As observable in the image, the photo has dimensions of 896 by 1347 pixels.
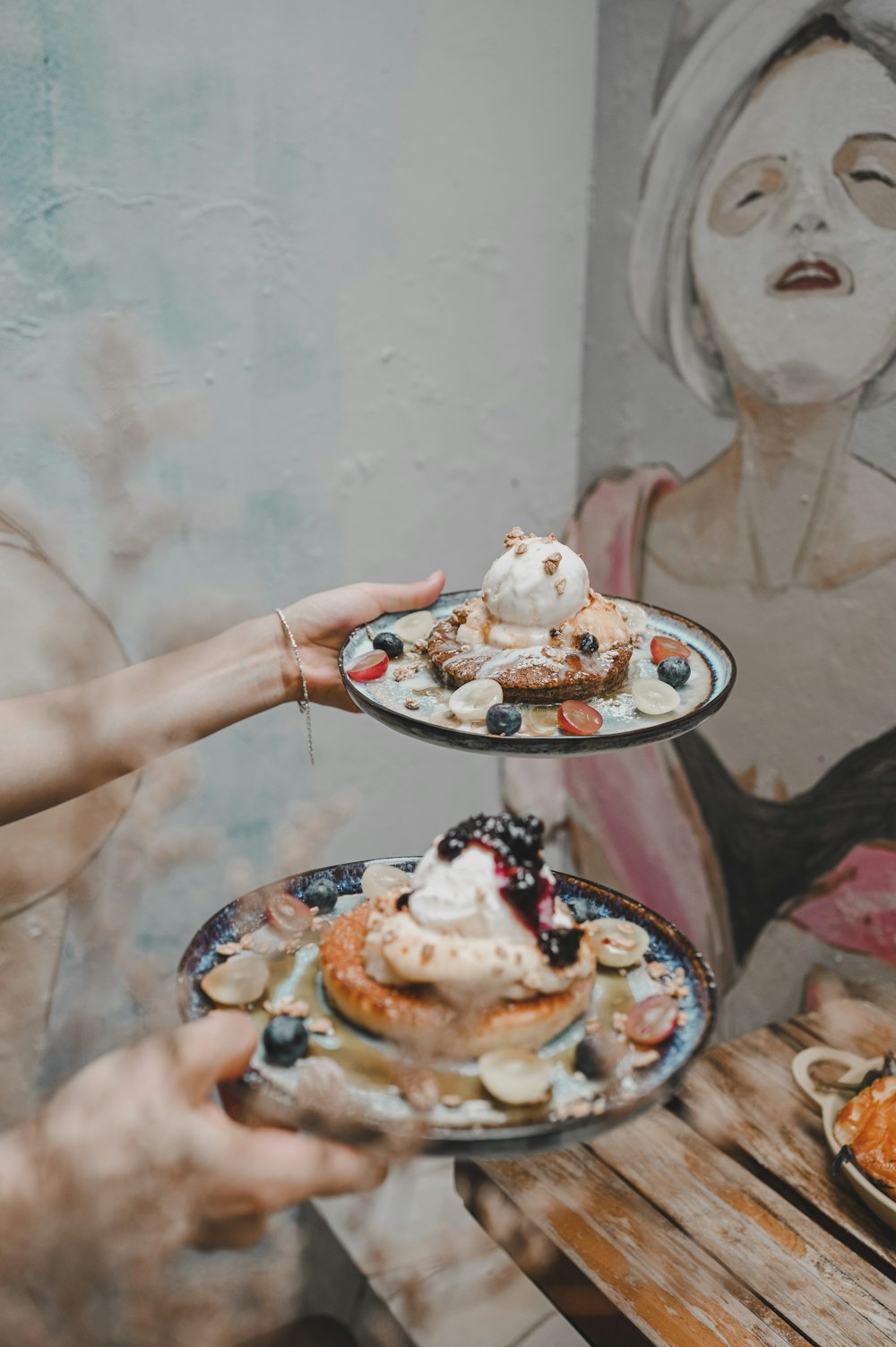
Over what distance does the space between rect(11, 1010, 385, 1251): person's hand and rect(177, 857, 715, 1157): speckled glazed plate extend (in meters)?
0.09

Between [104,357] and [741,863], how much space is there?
A: 2492 millimetres

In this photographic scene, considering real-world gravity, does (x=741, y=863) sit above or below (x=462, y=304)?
below

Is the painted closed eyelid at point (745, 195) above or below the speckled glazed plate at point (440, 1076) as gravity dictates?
above

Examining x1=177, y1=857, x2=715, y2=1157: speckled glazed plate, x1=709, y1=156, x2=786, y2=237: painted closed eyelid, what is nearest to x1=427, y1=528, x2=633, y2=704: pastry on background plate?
x1=177, y1=857, x2=715, y2=1157: speckled glazed plate

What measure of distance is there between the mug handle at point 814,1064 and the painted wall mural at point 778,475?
318mm

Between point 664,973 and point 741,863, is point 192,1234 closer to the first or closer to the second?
point 664,973

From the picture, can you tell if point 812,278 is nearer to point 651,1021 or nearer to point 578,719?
point 578,719

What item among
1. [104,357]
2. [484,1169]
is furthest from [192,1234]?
[484,1169]

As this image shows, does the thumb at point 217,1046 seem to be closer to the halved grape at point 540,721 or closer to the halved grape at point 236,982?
the halved grape at point 236,982

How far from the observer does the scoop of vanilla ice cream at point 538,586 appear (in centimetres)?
156

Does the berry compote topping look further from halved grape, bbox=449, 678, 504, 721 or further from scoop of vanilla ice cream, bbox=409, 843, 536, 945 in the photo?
halved grape, bbox=449, 678, 504, 721

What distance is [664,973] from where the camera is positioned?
44.8 inches

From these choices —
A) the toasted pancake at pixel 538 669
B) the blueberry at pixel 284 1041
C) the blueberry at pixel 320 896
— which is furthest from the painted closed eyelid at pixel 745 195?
the blueberry at pixel 284 1041

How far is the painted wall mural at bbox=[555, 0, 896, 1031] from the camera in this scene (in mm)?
2223
